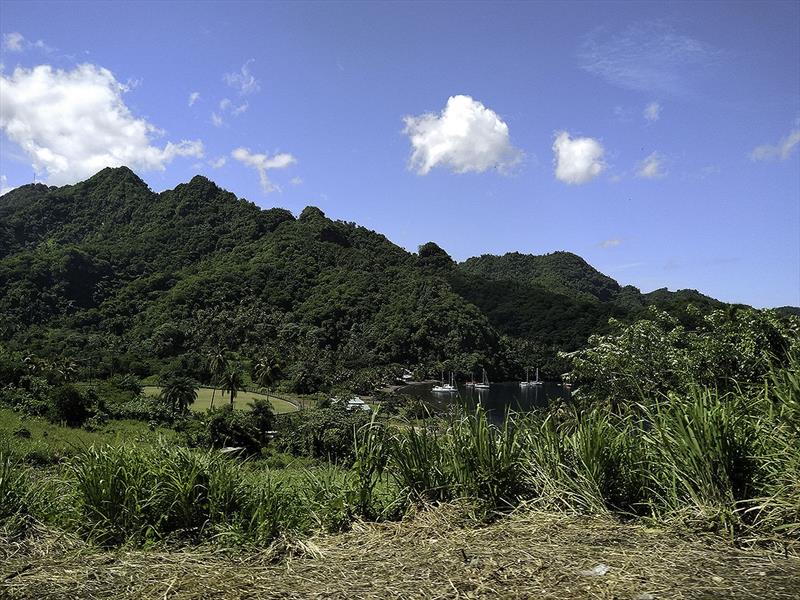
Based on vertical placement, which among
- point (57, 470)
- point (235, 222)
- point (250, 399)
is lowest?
point (250, 399)

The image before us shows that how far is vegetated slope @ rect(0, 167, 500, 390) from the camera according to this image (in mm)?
96062

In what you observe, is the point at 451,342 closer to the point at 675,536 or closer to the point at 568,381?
the point at 568,381

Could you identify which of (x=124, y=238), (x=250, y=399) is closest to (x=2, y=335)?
(x=250, y=399)

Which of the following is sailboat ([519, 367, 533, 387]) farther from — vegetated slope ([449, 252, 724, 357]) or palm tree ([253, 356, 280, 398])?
palm tree ([253, 356, 280, 398])

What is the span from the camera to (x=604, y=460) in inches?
146

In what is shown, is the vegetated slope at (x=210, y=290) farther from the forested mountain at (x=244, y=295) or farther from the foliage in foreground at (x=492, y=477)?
the foliage in foreground at (x=492, y=477)

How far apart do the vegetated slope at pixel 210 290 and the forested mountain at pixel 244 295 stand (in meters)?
0.37

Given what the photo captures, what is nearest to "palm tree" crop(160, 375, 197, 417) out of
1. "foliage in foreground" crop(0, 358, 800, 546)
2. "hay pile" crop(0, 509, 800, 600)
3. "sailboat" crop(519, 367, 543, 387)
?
"foliage in foreground" crop(0, 358, 800, 546)

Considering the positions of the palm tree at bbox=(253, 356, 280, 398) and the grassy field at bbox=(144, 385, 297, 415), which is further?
the palm tree at bbox=(253, 356, 280, 398)

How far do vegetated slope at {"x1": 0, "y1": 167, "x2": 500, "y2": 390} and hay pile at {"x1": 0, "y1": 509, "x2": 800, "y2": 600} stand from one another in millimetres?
79219

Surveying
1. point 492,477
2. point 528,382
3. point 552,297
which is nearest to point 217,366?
point 528,382

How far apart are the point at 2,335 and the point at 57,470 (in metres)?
101

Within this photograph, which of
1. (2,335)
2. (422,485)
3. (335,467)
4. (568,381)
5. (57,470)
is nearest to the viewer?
(422,485)

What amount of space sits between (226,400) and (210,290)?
47.5m
